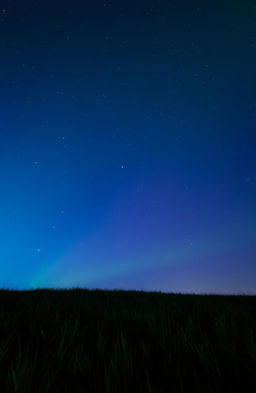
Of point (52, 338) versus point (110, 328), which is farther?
point (110, 328)

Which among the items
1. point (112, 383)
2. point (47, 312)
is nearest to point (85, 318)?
point (47, 312)

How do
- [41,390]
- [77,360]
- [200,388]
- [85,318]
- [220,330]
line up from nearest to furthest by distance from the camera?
[41,390]
[200,388]
[77,360]
[220,330]
[85,318]

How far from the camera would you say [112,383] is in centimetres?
80

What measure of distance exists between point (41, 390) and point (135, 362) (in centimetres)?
A: 43

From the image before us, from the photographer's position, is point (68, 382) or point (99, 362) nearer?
point (68, 382)

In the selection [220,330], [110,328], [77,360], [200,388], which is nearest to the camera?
[200,388]

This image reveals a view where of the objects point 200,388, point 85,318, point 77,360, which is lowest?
point 200,388

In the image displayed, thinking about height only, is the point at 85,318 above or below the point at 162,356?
above

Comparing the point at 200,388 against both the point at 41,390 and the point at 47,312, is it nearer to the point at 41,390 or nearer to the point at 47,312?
the point at 41,390

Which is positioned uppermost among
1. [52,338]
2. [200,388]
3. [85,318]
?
[85,318]

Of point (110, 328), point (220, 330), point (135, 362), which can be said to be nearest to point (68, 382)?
point (135, 362)

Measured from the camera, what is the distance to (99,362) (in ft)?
3.27

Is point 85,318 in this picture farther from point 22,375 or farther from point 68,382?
point 22,375

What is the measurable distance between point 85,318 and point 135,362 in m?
0.99
